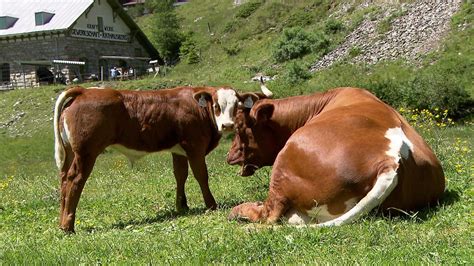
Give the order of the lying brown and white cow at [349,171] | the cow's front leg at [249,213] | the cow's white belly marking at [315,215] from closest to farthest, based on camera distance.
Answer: the lying brown and white cow at [349,171] → the cow's white belly marking at [315,215] → the cow's front leg at [249,213]

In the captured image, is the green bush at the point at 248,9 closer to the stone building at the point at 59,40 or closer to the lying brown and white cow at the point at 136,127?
the stone building at the point at 59,40

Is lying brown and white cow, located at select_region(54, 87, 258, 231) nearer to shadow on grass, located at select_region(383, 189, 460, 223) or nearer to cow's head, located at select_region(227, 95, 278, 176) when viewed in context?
cow's head, located at select_region(227, 95, 278, 176)

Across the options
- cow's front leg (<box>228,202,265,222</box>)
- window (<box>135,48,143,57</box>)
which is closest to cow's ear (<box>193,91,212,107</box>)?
cow's front leg (<box>228,202,265,222</box>)

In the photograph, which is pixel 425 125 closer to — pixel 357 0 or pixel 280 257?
pixel 280 257

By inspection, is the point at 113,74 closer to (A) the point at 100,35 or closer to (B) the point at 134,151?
(A) the point at 100,35

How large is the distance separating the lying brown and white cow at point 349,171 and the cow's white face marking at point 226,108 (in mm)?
1869

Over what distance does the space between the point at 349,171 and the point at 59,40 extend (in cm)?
5339

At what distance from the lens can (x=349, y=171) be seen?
636 centimetres

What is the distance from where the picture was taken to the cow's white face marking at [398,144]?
641 centimetres

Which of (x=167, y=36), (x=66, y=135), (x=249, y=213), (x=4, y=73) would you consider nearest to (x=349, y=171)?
(x=249, y=213)

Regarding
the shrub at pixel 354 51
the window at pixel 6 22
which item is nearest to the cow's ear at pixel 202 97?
the shrub at pixel 354 51

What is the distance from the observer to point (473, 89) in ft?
99.3

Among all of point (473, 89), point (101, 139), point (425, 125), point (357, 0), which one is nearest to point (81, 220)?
point (101, 139)

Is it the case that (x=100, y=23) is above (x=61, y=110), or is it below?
below
